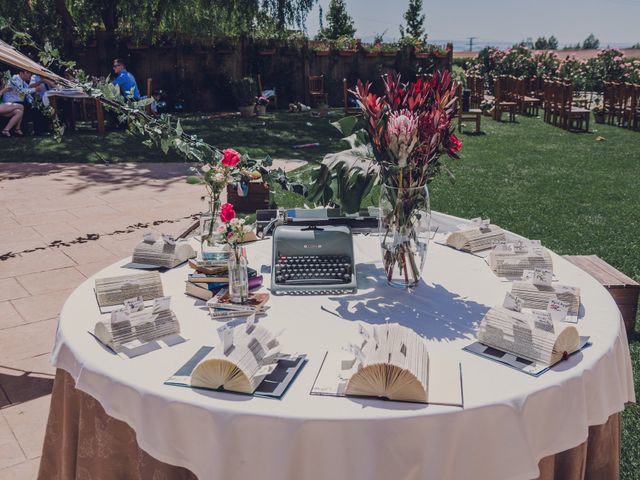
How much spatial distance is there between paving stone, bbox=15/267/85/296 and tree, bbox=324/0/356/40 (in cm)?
2916

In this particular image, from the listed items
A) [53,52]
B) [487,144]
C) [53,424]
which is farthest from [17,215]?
[487,144]

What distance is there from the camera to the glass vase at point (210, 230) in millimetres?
2424

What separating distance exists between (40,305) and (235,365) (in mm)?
3245

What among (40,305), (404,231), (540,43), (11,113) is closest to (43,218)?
(40,305)

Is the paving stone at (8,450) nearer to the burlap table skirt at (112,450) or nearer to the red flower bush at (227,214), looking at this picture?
the burlap table skirt at (112,450)

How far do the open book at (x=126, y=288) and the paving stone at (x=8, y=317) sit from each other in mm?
2160

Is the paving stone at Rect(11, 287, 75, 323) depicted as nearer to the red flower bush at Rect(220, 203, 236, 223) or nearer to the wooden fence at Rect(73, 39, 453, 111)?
the red flower bush at Rect(220, 203, 236, 223)

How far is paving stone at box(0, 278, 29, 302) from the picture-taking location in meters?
4.60

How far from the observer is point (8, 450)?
2.89m

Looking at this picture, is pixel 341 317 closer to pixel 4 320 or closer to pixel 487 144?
pixel 4 320

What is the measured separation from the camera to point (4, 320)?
165 inches

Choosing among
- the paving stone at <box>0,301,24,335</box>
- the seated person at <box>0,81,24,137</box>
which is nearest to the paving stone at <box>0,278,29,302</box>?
the paving stone at <box>0,301,24,335</box>

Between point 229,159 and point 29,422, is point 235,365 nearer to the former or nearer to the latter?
point 229,159

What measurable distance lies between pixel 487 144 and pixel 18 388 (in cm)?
1013
